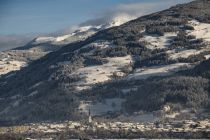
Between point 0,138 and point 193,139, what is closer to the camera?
point 0,138

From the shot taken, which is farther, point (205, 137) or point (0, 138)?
point (205, 137)

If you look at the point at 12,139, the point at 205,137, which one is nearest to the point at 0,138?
the point at 12,139

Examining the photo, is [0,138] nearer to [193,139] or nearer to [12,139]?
[12,139]

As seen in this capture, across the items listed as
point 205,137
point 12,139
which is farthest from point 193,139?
point 12,139

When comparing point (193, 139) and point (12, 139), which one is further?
point (193, 139)

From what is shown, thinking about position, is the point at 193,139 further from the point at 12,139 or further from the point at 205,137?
the point at 12,139

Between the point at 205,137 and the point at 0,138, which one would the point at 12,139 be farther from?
the point at 205,137

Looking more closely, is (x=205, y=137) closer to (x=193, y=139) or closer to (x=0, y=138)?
(x=193, y=139)
